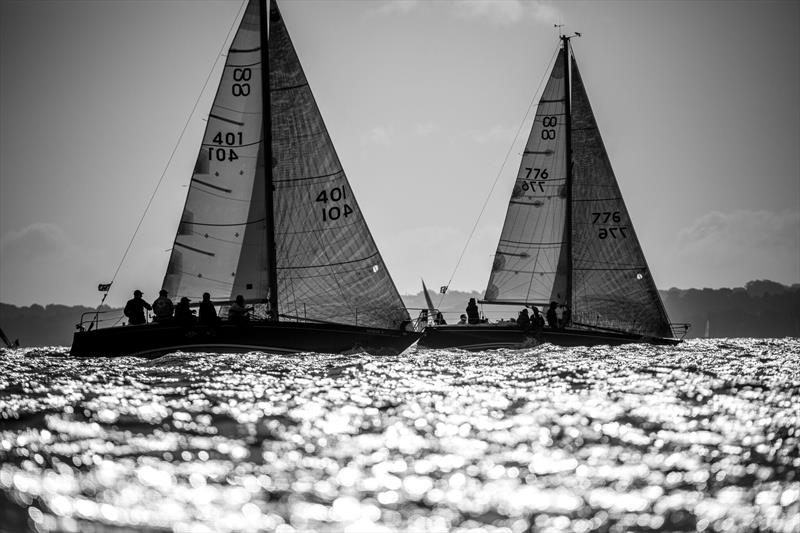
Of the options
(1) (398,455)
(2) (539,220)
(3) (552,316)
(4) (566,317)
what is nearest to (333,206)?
(3) (552,316)

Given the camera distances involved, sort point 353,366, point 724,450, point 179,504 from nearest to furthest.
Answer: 1. point 179,504
2. point 724,450
3. point 353,366

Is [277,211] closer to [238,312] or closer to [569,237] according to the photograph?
Answer: [238,312]

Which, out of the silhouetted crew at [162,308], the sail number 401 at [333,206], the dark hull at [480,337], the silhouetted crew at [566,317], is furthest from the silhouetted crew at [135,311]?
the silhouetted crew at [566,317]

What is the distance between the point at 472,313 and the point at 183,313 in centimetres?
1364

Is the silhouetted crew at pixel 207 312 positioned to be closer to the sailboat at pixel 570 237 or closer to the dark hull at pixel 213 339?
the dark hull at pixel 213 339

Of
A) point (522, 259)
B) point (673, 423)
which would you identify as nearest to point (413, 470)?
point (673, 423)

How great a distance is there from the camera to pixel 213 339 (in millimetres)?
28047

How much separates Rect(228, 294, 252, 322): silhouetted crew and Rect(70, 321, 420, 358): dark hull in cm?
42

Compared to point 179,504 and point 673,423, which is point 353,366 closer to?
point 673,423

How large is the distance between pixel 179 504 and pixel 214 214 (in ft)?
75.0

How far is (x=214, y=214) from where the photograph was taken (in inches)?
1203

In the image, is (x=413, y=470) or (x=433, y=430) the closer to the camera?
(x=413, y=470)

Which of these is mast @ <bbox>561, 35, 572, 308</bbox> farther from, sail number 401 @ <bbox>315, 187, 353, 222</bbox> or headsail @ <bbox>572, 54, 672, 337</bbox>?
sail number 401 @ <bbox>315, 187, 353, 222</bbox>

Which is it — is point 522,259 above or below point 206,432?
above
